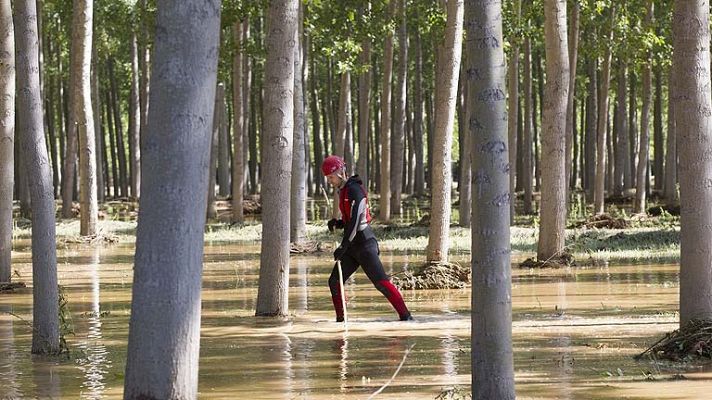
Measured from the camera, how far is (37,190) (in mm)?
11375

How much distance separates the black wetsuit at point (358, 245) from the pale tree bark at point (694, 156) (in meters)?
3.83

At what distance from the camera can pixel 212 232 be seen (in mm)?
32844

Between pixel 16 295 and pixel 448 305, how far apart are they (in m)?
6.22

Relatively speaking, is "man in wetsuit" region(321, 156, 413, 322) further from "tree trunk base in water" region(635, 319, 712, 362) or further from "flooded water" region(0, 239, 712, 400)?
"tree trunk base in water" region(635, 319, 712, 362)

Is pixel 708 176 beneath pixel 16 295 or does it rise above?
above

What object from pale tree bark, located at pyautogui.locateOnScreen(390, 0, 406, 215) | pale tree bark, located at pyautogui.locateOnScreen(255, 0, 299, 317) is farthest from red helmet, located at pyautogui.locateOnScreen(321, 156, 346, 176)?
pale tree bark, located at pyautogui.locateOnScreen(390, 0, 406, 215)

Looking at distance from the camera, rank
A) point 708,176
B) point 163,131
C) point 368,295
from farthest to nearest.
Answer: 1. point 368,295
2. point 708,176
3. point 163,131

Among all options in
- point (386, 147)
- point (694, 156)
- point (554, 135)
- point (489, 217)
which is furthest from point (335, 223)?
point (386, 147)

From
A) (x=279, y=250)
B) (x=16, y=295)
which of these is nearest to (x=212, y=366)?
(x=279, y=250)

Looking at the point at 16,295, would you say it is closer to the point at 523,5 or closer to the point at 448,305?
the point at 448,305

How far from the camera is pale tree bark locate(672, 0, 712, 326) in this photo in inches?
420

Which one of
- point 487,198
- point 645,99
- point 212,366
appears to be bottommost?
point 212,366

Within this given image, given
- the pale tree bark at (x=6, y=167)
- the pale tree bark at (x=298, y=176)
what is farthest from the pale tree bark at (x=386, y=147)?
the pale tree bark at (x=6, y=167)

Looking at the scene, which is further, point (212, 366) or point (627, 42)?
point (627, 42)
